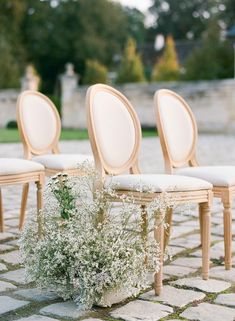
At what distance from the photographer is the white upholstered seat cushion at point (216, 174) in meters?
3.30

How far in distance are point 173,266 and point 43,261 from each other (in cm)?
102

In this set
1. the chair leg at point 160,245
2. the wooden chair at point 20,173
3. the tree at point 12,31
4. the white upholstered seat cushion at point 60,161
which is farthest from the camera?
the tree at point 12,31

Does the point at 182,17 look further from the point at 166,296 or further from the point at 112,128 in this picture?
the point at 166,296

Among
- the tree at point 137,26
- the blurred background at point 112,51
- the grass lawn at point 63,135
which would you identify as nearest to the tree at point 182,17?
the blurred background at point 112,51

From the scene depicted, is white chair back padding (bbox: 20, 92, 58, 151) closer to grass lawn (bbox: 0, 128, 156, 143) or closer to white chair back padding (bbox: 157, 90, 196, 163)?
white chair back padding (bbox: 157, 90, 196, 163)

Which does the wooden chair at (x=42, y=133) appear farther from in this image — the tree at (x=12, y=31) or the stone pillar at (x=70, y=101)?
the tree at (x=12, y=31)

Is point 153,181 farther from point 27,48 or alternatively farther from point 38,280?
point 27,48

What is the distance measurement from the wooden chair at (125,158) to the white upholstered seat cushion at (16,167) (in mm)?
683

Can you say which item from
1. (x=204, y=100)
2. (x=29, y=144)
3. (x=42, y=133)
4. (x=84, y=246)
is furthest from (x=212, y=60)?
(x=84, y=246)

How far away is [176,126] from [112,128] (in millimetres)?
672

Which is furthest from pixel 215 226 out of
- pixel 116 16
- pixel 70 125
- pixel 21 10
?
pixel 116 16

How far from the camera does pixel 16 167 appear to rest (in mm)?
3693

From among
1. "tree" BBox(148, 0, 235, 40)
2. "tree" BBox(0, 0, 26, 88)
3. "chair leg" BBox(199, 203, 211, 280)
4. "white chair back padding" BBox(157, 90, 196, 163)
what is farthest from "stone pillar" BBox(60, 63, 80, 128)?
"tree" BBox(148, 0, 235, 40)

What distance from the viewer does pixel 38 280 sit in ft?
8.74
